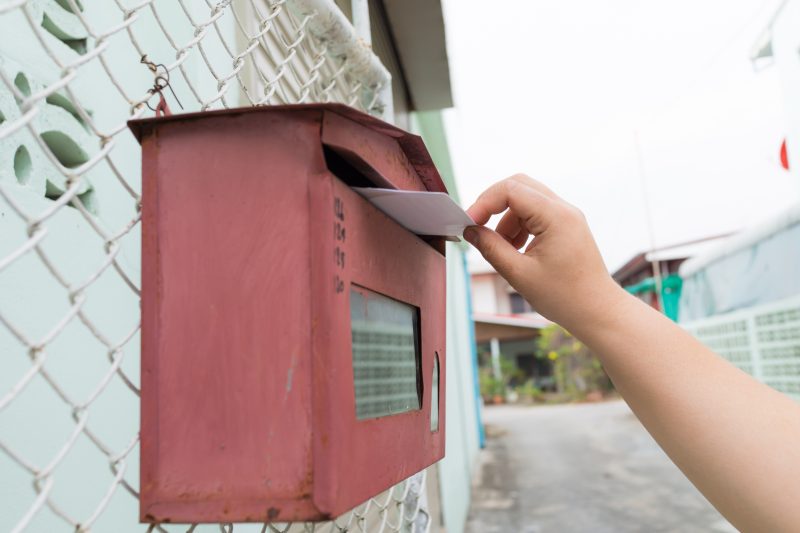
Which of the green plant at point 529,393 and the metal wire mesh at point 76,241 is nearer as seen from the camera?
the metal wire mesh at point 76,241

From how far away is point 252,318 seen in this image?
0.60 meters

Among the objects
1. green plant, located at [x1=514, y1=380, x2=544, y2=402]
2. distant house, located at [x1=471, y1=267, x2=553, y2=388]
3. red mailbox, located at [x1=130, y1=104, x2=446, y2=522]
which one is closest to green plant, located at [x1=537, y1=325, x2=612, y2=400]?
green plant, located at [x1=514, y1=380, x2=544, y2=402]

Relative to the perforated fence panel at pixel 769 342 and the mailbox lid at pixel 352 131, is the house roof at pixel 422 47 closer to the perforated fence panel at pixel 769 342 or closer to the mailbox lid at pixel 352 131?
the mailbox lid at pixel 352 131

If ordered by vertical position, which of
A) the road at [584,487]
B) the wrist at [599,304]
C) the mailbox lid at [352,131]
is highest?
the mailbox lid at [352,131]

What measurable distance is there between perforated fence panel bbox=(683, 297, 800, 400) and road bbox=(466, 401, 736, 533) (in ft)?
4.57

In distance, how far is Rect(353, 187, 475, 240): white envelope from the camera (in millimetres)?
703

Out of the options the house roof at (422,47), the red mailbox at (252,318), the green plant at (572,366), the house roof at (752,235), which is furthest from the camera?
the green plant at (572,366)

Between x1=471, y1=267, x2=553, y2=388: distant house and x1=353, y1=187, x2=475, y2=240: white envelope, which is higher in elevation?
x1=471, y1=267, x2=553, y2=388: distant house

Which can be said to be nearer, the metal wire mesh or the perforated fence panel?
the metal wire mesh

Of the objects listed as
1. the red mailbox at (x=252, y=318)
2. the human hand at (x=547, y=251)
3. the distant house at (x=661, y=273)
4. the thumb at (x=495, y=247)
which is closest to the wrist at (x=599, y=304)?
the human hand at (x=547, y=251)

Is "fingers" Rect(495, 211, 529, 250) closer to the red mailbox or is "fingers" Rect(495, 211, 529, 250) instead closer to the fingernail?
the fingernail

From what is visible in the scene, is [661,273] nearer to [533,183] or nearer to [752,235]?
[752,235]

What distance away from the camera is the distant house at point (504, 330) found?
20141 mm

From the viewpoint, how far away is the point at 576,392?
704 inches
